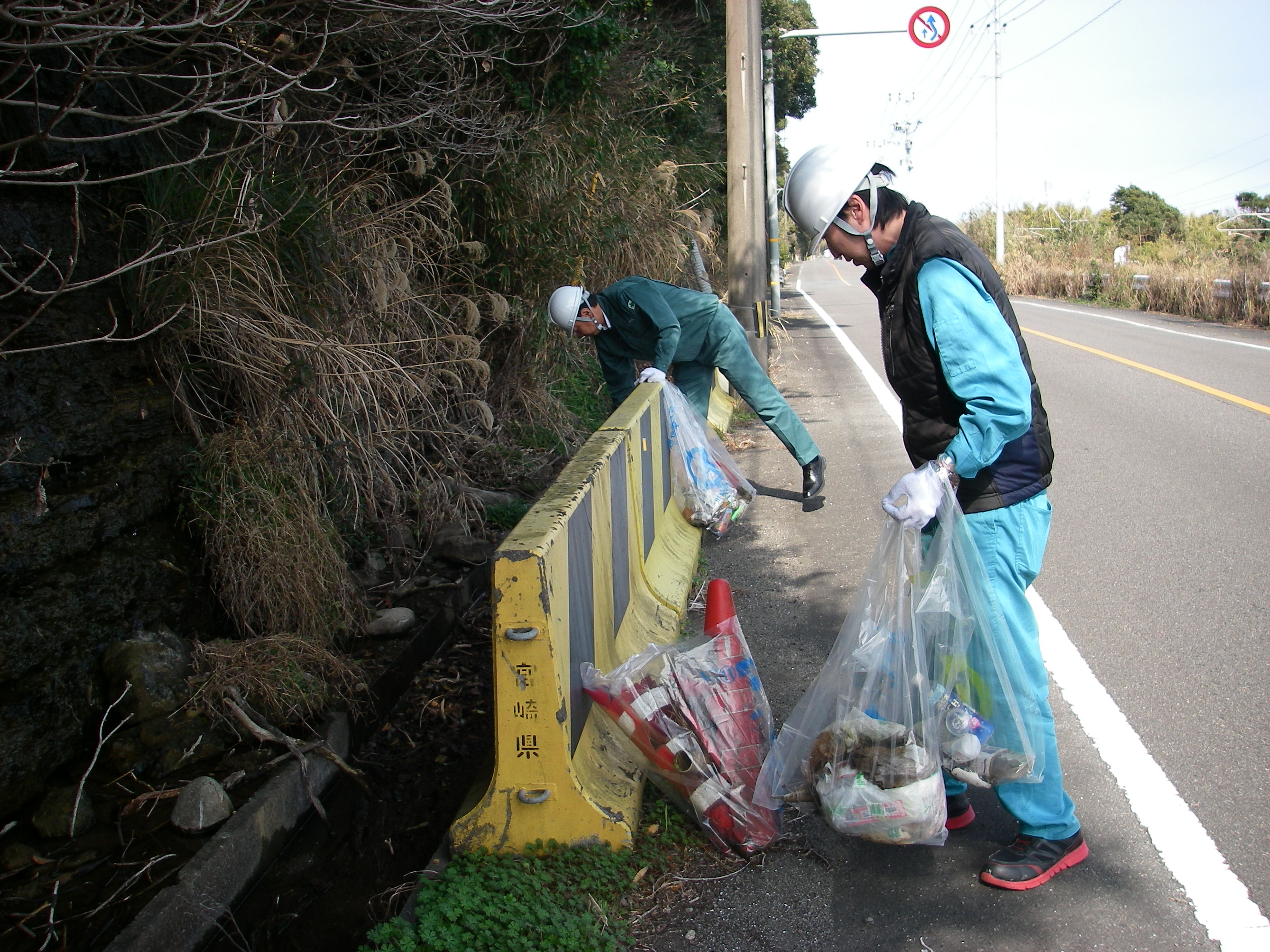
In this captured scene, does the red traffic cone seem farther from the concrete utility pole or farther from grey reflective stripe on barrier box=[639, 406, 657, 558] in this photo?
the concrete utility pole

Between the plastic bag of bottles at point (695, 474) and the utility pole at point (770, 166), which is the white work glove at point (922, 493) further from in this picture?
the utility pole at point (770, 166)

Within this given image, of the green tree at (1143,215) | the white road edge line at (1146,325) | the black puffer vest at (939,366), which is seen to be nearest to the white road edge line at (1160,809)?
the black puffer vest at (939,366)

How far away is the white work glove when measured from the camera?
8.93 feet

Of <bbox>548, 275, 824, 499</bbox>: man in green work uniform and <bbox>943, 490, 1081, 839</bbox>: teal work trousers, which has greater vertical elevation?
<bbox>548, 275, 824, 499</bbox>: man in green work uniform

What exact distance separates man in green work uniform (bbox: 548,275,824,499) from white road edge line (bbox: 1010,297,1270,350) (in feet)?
30.0

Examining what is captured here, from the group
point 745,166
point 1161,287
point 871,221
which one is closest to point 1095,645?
point 871,221

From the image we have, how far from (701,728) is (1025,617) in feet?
3.42

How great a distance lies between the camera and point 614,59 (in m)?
8.84

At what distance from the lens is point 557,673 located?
2.81 metres

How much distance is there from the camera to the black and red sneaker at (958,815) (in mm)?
3080

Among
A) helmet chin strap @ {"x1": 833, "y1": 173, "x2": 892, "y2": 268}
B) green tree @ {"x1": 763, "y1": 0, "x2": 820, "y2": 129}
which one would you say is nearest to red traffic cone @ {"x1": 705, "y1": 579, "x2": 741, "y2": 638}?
helmet chin strap @ {"x1": 833, "y1": 173, "x2": 892, "y2": 268}

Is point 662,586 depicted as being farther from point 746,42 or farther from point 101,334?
point 746,42

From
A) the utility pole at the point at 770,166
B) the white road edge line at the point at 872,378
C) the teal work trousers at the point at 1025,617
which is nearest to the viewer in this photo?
the teal work trousers at the point at 1025,617

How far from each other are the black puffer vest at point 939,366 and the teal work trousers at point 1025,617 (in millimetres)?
53
